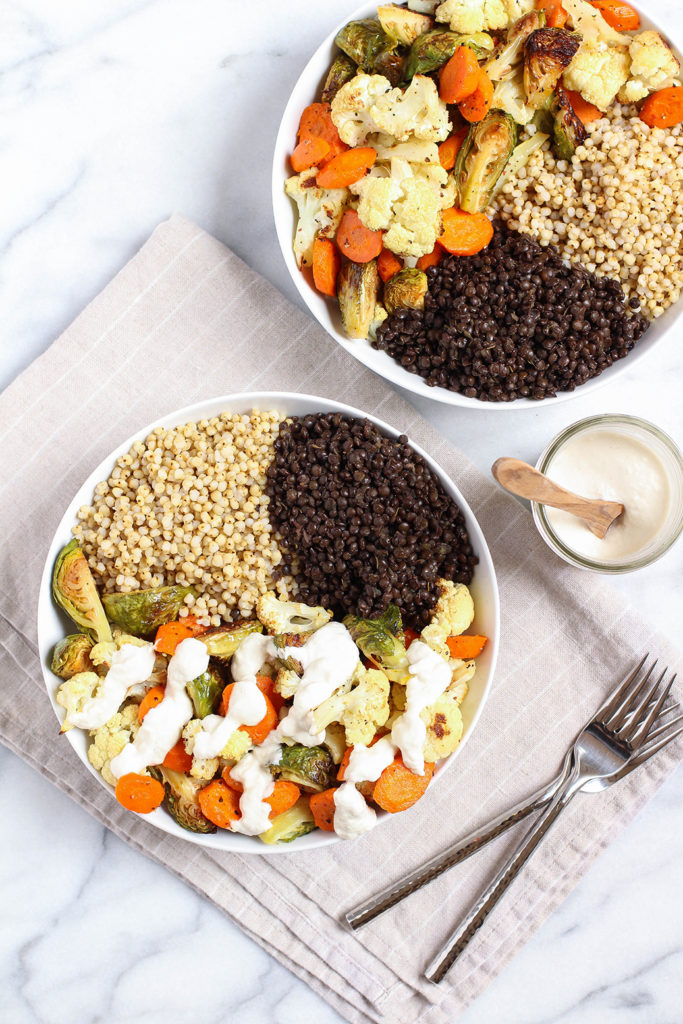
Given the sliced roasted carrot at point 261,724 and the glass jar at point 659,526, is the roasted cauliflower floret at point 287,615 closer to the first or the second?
the sliced roasted carrot at point 261,724

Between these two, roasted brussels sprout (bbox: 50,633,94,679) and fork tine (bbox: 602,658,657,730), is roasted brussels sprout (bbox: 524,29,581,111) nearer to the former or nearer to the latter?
fork tine (bbox: 602,658,657,730)

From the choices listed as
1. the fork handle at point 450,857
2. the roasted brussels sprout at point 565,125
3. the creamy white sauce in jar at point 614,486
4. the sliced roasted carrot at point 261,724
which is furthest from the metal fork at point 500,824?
the roasted brussels sprout at point 565,125

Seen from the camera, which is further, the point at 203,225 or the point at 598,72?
the point at 203,225

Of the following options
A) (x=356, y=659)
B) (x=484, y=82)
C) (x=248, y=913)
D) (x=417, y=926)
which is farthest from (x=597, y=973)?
(x=484, y=82)

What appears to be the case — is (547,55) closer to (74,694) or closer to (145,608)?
(145,608)

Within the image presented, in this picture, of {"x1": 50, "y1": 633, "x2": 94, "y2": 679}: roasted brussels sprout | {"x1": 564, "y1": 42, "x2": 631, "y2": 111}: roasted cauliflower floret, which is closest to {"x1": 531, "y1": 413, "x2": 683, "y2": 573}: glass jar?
{"x1": 564, "y1": 42, "x2": 631, "y2": 111}: roasted cauliflower floret

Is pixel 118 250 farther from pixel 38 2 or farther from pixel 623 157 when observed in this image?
pixel 623 157

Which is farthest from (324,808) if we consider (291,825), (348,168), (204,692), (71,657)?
(348,168)
